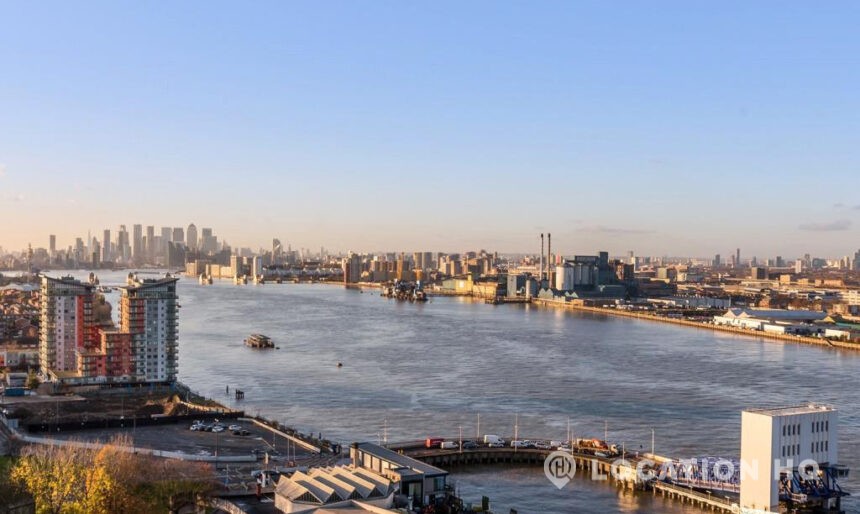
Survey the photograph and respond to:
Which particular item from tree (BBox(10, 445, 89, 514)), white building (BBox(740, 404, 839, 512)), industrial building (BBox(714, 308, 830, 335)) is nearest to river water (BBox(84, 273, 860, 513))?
white building (BBox(740, 404, 839, 512))

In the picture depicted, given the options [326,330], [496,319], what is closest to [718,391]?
[326,330]

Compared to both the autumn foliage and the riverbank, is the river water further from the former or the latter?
the autumn foliage

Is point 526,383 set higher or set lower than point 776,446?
lower

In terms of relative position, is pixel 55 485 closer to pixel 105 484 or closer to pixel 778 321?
pixel 105 484

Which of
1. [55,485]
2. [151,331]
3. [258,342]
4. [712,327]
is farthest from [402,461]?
[712,327]

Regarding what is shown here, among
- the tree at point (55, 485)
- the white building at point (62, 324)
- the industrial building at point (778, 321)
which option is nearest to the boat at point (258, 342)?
the white building at point (62, 324)

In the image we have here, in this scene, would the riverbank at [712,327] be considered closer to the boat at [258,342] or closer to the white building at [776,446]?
the boat at [258,342]
